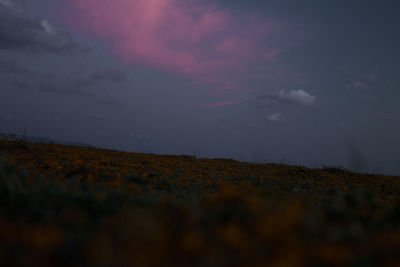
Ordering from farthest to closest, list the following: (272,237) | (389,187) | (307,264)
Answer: (389,187)
(272,237)
(307,264)

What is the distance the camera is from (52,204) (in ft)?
8.57

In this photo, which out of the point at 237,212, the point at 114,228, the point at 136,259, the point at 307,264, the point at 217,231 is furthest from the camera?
the point at 237,212

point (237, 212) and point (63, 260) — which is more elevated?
point (237, 212)

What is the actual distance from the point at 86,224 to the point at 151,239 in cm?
78

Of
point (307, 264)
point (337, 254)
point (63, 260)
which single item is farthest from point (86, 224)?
point (337, 254)

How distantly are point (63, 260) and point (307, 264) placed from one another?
1494 mm

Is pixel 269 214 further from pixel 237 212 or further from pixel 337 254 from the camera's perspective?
pixel 337 254

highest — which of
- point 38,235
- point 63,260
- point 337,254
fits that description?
point 337,254

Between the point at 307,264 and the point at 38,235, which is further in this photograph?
the point at 38,235

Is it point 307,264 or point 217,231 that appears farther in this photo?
point 217,231

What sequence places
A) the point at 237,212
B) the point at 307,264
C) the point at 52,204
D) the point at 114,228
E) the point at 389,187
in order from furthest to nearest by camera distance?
1. the point at 389,187
2. the point at 52,204
3. the point at 237,212
4. the point at 114,228
5. the point at 307,264

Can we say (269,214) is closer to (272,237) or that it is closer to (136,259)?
(272,237)

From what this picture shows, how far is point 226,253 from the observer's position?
155cm

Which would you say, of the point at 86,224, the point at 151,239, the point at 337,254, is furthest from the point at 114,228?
the point at 337,254
